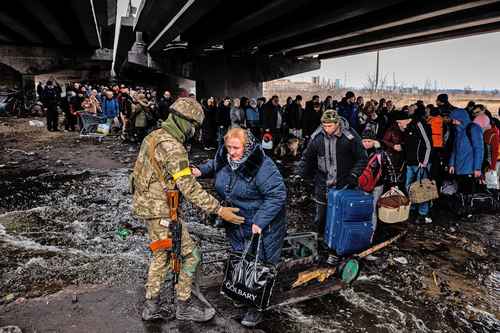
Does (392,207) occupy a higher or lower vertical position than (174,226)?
lower

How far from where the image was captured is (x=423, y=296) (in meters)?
4.18

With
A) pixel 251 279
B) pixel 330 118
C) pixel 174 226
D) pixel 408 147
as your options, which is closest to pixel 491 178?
pixel 408 147

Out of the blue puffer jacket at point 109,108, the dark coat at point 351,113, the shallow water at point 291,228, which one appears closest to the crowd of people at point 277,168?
the shallow water at point 291,228

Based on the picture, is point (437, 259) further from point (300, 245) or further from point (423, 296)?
point (300, 245)

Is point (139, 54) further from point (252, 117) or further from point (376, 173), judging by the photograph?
point (376, 173)

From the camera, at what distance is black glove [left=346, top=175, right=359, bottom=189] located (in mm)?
4617

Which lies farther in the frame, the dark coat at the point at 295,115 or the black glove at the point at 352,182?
the dark coat at the point at 295,115

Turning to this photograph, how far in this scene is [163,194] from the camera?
11.0 feet

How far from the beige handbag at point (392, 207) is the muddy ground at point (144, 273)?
0.32 m

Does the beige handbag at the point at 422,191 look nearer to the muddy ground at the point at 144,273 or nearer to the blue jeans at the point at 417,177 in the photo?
the blue jeans at the point at 417,177

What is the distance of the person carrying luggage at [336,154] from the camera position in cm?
463

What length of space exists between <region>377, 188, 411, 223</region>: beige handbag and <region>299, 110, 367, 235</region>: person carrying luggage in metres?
0.74

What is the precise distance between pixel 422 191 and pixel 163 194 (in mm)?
4477

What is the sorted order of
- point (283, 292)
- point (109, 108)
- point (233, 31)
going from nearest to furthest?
point (283, 292)
point (233, 31)
point (109, 108)
